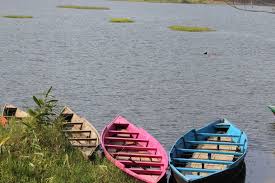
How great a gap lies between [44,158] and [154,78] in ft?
94.9

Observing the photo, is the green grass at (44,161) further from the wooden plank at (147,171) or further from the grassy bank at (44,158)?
the wooden plank at (147,171)

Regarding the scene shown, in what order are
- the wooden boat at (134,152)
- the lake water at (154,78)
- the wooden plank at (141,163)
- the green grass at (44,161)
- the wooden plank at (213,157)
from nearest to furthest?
the green grass at (44,161) < the wooden boat at (134,152) < the wooden plank at (141,163) < the wooden plank at (213,157) < the lake water at (154,78)

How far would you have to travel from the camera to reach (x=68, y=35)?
252 ft

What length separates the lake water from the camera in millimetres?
29531

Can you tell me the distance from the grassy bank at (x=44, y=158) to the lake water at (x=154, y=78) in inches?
326

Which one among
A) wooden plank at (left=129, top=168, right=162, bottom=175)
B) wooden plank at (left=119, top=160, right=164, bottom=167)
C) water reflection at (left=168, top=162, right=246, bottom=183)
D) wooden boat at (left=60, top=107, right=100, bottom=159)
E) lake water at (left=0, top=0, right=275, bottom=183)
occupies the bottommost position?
water reflection at (left=168, top=162, right=246, bottom=183)

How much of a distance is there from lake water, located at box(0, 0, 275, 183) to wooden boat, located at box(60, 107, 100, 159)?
4651 millimetres

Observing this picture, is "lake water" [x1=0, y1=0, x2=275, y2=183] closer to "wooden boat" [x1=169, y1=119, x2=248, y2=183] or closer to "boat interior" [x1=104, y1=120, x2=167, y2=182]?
"wooden boat" [x1=169, y1=119, x2=248, y2=183]

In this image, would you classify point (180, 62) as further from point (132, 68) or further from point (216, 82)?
point (216, 82)

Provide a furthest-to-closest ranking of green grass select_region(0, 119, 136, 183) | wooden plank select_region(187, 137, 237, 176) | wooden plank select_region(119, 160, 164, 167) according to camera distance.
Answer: wooden plank select_region(187, 137, 237, 176)
wooden plank select_region(119, 160, 164, 167)
green grass select_region(0, 119, 136, 183)

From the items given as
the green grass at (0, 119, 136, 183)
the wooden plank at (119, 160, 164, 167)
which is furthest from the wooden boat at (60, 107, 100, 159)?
the wooden plank at (119, 160, 164, 167)

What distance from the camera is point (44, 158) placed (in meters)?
15.0

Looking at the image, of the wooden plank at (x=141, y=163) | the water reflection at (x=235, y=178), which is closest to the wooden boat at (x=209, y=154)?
the water reflection at (x=235, y=178)

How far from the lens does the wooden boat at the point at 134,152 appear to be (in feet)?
54.8
